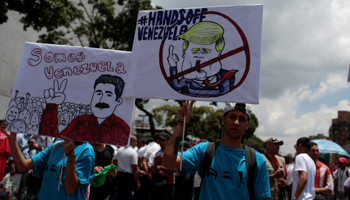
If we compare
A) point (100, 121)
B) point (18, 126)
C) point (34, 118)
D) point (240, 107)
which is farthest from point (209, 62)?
point (18, 126)

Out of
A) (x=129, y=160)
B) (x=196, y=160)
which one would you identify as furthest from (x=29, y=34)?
(x=196, y=160)

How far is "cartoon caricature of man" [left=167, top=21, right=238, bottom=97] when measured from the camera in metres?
2.84

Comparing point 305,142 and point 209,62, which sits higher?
point 209,62

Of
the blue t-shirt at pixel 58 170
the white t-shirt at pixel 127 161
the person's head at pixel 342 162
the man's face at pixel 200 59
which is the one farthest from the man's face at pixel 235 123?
the person's head at pixel 342 162

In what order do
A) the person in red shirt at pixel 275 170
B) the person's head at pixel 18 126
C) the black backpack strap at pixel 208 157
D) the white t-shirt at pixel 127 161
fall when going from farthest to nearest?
the white t-shirt at pixel 127 161 → the person in red shirt at pixel 275 170 → the person's head at pixel 18 126 → the black backpack strap at pixel 208 157

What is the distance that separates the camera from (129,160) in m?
7.42

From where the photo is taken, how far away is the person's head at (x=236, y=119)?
2.59 metres

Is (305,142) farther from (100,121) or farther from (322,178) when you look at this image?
(100,121)

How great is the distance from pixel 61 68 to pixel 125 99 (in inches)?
35.7

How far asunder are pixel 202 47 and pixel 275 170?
273 centimetres

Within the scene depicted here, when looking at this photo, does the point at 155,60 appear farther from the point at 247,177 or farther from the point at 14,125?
the point at 14,125

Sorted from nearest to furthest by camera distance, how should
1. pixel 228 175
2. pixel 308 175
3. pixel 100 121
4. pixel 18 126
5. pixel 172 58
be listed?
1. pixel 228 175
2. pixel 172 58
3. pixel 100 121
4. pixel 18 126
5. pixel 308 175

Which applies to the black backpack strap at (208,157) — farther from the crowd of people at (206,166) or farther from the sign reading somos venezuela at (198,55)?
the sign reading somos venezuela at (198,55)

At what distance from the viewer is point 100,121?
3303 millimetres
